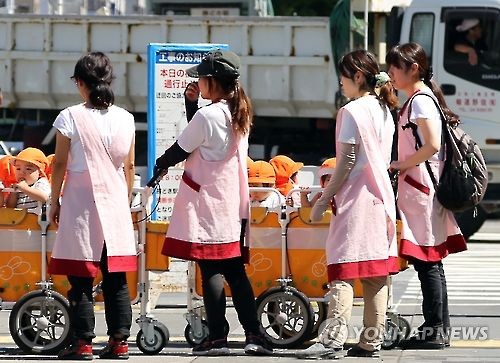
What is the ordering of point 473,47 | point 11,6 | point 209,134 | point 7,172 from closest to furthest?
point 209,134 → point 7,172 → point 473,47 → point 11,6

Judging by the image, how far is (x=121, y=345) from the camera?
8.09m

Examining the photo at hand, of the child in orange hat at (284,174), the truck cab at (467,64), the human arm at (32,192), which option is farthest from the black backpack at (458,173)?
the truck cab at (467,64)

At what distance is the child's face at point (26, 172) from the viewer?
343 inches

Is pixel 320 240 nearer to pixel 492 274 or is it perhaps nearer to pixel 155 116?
pixel 155 116

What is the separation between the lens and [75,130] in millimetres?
7977

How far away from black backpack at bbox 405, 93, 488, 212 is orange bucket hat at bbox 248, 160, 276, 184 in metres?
1.31

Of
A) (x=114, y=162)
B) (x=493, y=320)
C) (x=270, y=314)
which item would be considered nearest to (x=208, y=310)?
(x=270, y=314)

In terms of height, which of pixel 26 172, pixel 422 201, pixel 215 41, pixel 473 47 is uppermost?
pixel 215 41

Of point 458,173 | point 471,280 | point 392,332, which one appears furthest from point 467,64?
point 392,332

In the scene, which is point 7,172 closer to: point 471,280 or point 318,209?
point 318,209

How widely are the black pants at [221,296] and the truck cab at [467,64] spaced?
885 centimetres

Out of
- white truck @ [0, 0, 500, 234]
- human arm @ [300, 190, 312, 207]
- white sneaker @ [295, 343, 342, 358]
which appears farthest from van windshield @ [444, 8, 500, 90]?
white sneaker @ [295, 343, 342, 358]

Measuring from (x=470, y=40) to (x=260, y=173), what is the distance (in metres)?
8.01

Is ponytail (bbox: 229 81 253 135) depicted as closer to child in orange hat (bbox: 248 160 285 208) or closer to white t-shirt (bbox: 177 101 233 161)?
white t-shirt (bbox: 177 101 233 161)
